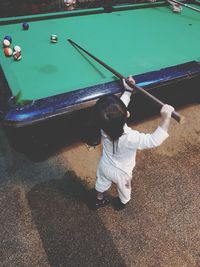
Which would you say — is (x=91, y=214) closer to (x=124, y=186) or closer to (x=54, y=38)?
(x=124, y=186)

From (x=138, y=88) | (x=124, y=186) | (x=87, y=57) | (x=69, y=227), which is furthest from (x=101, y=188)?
(x=87, y=57)

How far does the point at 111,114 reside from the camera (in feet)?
4.03

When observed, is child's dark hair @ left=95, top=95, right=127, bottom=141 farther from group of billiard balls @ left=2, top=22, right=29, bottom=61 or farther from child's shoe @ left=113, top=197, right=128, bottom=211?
group of billiard balls @ left=2, top=22, right=29, bottom=61

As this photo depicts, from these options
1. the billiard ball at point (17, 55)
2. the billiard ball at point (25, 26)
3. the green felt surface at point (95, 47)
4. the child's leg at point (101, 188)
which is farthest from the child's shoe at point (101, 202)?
the billiard ball at point (25, 26)

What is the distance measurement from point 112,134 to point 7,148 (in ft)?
4.52

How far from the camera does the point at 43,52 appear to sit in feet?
6.68

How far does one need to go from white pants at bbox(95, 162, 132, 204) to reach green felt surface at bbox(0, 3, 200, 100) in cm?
55

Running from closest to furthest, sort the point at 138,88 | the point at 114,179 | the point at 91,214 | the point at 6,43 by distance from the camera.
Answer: the point at 138,88 → the point at 114,179 → the point at 91,214 → the point at 6,43

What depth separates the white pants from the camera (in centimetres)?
151

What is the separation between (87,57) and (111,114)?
0.90 m

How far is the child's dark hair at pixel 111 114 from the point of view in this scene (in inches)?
48.4

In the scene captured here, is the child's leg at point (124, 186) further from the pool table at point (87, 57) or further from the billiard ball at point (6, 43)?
the billiard ball at point (6, 43)

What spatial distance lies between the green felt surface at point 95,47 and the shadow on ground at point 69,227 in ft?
2.59

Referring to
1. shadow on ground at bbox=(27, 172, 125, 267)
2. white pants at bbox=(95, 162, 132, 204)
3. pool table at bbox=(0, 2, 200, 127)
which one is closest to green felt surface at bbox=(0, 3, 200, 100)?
pool table at bbox=(0, 2, 200, 127)
